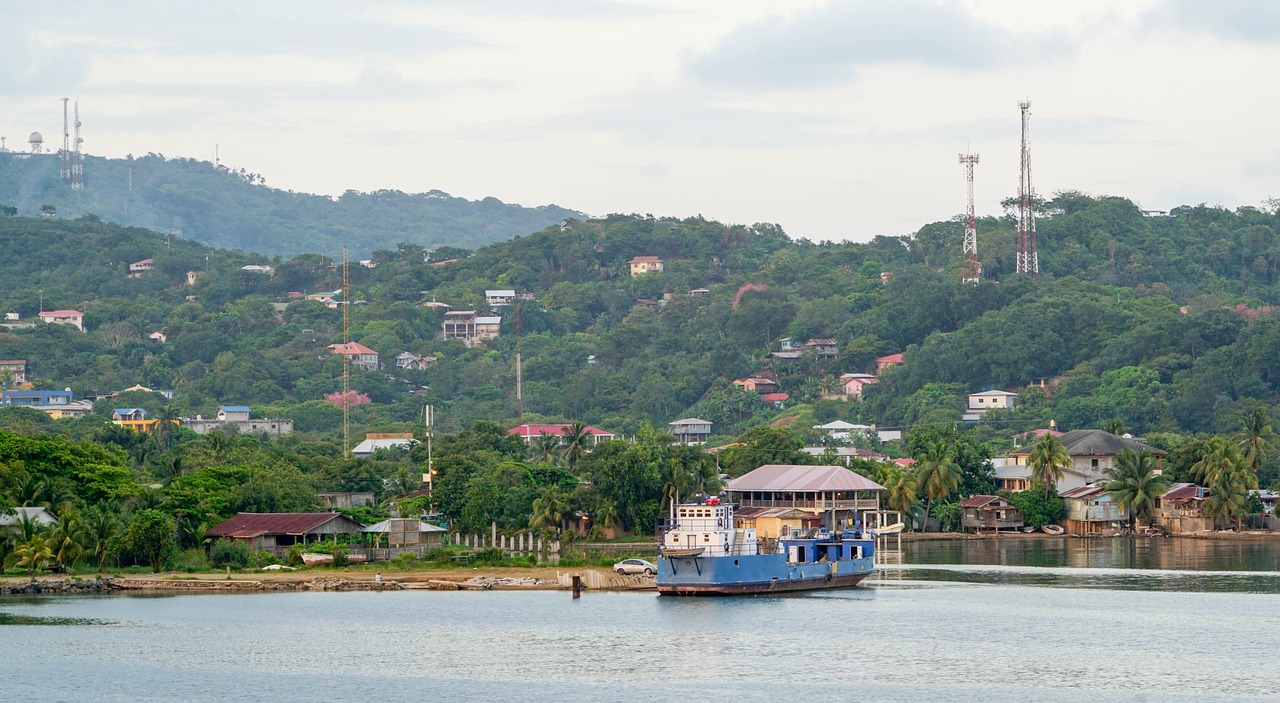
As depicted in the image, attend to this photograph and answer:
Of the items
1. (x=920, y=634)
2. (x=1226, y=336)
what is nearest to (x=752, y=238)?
(x=1226, y=336)

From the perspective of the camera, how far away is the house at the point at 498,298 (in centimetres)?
16525

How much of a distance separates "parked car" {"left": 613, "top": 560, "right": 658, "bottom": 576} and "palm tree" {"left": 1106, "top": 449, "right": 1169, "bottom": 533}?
31652mm

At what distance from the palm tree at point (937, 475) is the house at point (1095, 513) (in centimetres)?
595

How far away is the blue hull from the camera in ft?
168

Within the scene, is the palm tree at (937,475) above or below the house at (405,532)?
above

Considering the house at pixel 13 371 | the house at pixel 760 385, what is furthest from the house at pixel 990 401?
the house at pixel 13 371

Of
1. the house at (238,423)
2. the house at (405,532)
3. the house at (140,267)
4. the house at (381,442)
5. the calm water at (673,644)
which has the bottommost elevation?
the calm water at (673,644)

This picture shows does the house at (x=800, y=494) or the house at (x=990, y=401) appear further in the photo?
the house at (x=990, y=401)

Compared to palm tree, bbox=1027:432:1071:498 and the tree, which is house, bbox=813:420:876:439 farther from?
the tree

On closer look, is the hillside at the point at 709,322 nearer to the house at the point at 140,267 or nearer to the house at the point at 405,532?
the house at the point at 140,267

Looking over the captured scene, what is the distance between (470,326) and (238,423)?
144 ft

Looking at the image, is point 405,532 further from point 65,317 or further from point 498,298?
point 498,298

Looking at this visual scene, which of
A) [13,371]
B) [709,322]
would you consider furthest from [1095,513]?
[13,371]

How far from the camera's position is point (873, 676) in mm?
38000
